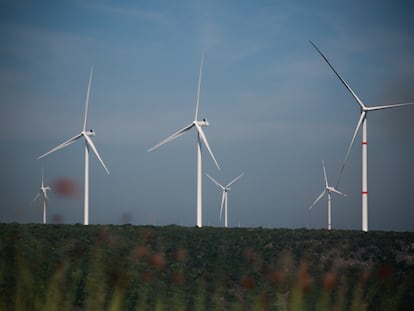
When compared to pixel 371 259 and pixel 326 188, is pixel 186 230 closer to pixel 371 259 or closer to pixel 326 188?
pixel 371 259

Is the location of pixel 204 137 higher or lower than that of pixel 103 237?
higher

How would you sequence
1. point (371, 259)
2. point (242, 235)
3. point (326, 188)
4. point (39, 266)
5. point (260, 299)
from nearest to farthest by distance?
point (260, 299), point (39, 266), point (371, 259), point (242, 235), point (326, 188)

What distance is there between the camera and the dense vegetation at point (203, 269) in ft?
30.6

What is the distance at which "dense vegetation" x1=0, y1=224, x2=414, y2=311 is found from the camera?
30.6ft

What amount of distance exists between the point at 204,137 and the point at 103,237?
66.1 m

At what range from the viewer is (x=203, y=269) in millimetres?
55875

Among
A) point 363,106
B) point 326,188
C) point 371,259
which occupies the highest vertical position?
point 363,106

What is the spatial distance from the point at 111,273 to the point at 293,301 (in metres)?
2.67

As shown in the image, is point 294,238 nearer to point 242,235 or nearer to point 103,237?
point 242,235

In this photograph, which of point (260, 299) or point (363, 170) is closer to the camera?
point (260, 299)

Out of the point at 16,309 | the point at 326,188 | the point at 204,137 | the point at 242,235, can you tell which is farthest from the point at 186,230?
the point at 16,309

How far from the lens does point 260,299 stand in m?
8.90

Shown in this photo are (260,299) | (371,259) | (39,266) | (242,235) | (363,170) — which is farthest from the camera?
(242,235)

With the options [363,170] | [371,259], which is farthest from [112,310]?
[363,170]
